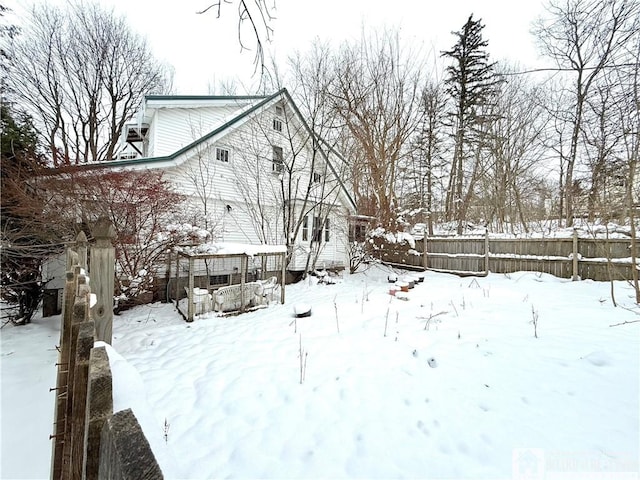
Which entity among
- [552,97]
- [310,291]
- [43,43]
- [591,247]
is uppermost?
[43,43]

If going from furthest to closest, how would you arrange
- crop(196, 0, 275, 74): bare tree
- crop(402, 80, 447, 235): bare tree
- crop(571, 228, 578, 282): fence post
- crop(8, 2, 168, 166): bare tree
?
1. crop(402, 80, 447, 235): bare tree
2. crop(8, 2, 168, 166): bare tree
3. crop(571, 228, 578, 282): fence post
4. crop(196, 0, 275, 74): bare tree

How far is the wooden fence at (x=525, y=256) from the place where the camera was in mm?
7391

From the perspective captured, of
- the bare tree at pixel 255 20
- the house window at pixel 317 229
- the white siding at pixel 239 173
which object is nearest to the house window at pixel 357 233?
the house window at pixel 317 229

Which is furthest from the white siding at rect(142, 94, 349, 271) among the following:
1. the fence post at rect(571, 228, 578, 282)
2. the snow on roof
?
the fence post at rect(571, 228, 578, 282)

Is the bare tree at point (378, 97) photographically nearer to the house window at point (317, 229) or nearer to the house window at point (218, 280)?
the house window at point (317, 229)

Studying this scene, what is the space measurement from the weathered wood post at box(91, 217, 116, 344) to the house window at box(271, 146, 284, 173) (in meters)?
9.00

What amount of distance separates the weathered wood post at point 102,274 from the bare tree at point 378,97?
10044 mm

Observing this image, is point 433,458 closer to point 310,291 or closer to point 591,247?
point 310,291

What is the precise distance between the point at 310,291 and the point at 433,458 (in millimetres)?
7081

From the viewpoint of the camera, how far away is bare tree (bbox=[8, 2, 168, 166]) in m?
13.0

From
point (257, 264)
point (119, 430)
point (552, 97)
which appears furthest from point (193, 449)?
point (552, 97)

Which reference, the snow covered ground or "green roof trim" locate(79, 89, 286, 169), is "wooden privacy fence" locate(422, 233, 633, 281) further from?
"green roof trim" locate(79, 89, 286, 169)

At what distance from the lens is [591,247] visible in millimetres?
7832

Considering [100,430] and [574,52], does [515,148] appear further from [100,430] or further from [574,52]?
[100,430]
